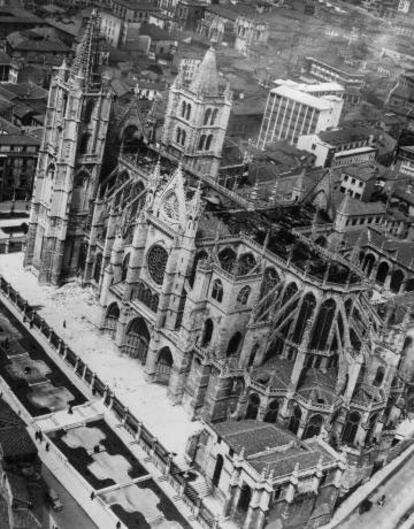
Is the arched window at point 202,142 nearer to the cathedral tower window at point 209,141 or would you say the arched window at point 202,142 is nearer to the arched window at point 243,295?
the cathedral tower window at point 209,141

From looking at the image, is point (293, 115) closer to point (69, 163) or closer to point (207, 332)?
point (69, 163)

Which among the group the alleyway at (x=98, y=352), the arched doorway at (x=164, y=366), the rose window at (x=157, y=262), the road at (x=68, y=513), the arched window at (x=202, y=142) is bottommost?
the road at (x=68, y=513)

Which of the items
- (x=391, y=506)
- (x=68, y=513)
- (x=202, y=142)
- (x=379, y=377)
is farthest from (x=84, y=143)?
(x=391, y=506)

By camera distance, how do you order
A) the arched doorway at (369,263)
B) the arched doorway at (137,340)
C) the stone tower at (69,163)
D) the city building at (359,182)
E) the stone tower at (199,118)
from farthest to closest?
1. the city building at (359,182)
2. the arched doorway at (369,263)
3. the stone tower at (199,118)
4. the stone tower at (69,163)
5. the arched doorway at (137,340)

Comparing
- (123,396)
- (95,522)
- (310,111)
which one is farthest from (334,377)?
(310,111)

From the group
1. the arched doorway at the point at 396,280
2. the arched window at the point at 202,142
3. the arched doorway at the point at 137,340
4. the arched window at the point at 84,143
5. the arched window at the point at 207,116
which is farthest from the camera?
the arched doorway at the point at 396,280

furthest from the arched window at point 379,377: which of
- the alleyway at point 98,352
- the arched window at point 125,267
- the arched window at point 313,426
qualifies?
the arched window at point 125,267

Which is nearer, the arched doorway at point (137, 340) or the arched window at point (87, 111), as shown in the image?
the arched doorway at point (137, 340)

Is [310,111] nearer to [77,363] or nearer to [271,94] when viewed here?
[271,94]
